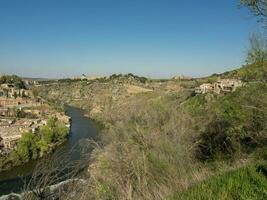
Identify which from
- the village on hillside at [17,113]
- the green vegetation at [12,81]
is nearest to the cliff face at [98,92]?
the green vegetation at [12,81]

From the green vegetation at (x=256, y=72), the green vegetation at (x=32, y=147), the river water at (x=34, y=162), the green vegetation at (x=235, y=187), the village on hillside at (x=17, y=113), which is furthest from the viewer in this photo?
the village on hillside at (x=17, y=113)

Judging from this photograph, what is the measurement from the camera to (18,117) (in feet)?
248

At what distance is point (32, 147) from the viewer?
4328cm

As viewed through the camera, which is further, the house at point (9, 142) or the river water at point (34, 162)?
the house at point (9, 142)

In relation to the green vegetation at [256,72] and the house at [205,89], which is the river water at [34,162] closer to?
the green vegetation at [256,72]

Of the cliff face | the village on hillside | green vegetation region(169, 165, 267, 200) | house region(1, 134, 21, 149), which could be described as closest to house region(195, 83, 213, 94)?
the village on hillside

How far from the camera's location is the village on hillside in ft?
165

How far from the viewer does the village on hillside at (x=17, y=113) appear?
50.2m

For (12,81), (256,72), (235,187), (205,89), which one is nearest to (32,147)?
(205,89)

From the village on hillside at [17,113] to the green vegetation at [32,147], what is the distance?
1.89 metres

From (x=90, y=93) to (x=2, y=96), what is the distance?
3909cm

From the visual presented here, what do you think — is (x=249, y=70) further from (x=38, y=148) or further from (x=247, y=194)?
(x=38, y=148)

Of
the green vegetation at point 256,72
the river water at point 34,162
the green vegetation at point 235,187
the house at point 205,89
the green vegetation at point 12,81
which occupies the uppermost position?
the green vegetation at point 256,72

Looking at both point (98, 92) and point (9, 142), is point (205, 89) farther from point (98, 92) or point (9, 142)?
point (98, 92)
